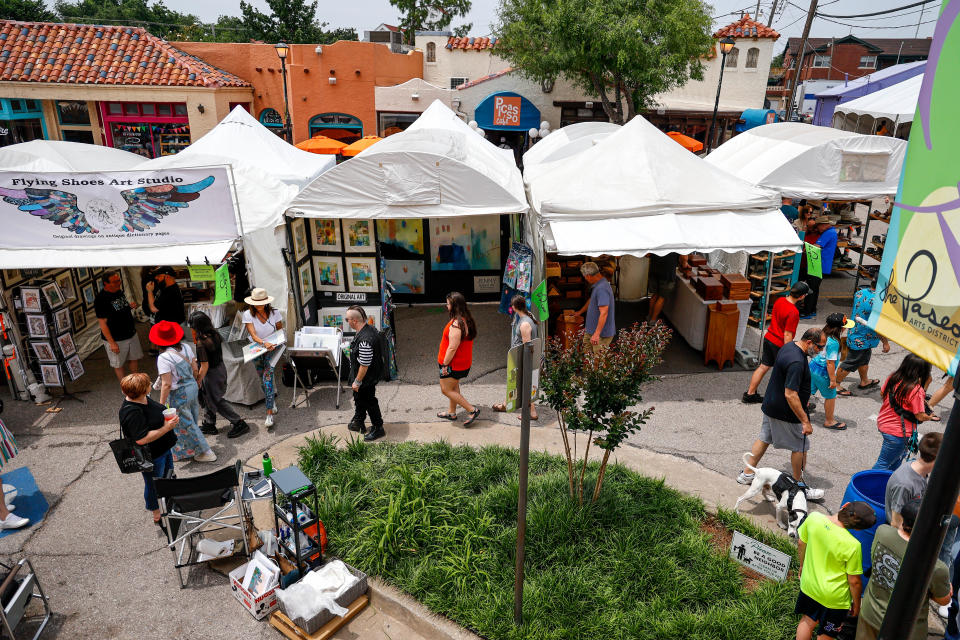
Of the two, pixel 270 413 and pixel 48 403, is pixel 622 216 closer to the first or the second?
pixel 270 413

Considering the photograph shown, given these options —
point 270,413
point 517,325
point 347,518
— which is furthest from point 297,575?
point 517,325

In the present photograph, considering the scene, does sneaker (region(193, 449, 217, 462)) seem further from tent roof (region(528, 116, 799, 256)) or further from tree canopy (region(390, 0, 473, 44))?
tree canopy (region(390, 0, 473, 44))

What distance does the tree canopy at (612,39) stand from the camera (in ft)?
60.7

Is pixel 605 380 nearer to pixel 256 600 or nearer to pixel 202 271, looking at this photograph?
pixel 256 600

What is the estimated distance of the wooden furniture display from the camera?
9.16 metres

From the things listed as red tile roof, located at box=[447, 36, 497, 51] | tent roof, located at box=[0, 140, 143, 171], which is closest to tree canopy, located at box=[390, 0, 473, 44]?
red tile roof, located at box=[447, 36, 497, 51]

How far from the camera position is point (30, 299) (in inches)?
320

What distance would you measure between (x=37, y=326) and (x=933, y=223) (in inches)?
381

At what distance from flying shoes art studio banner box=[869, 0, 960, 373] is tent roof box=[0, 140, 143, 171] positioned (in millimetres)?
10018

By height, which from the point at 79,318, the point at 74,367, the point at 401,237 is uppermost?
the point at 401,237

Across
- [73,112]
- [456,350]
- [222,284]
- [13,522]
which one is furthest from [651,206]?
[73,112]

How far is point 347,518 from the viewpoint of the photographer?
229 inches

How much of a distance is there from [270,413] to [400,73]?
21.1 metres

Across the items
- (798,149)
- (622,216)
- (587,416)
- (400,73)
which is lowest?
(587,416)
